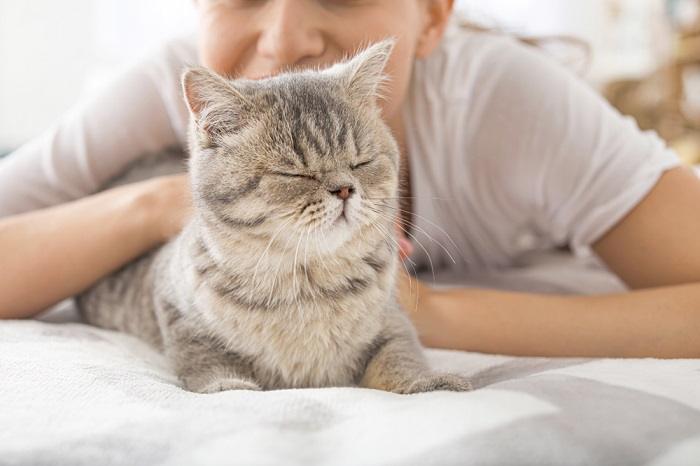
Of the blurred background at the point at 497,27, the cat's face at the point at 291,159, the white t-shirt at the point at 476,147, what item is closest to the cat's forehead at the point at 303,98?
the cat's face at the point at 291,159

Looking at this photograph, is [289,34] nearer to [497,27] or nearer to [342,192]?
[342,192]

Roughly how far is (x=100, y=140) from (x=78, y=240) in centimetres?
39

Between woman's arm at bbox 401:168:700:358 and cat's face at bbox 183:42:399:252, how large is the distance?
28 centimetres

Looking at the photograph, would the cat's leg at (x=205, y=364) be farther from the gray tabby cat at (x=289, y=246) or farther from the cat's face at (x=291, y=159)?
the cat's face at (x=291, y=159)

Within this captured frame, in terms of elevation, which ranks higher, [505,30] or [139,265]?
[505,30]

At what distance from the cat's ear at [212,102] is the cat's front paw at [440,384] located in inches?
17.3

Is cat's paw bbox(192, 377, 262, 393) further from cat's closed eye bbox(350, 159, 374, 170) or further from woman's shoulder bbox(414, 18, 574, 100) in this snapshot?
woman's shoulder bbox(414, 18, 574, 100)

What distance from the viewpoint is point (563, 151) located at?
139cm

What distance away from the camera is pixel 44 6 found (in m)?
3.05

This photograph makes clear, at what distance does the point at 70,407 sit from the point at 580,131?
111cm

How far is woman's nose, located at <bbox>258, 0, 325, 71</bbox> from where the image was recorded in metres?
1.17

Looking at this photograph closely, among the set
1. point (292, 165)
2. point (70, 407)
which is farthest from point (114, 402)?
point (292, 165)

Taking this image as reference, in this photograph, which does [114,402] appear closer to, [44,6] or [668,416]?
[668,416]

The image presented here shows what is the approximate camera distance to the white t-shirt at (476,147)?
1379 mm
